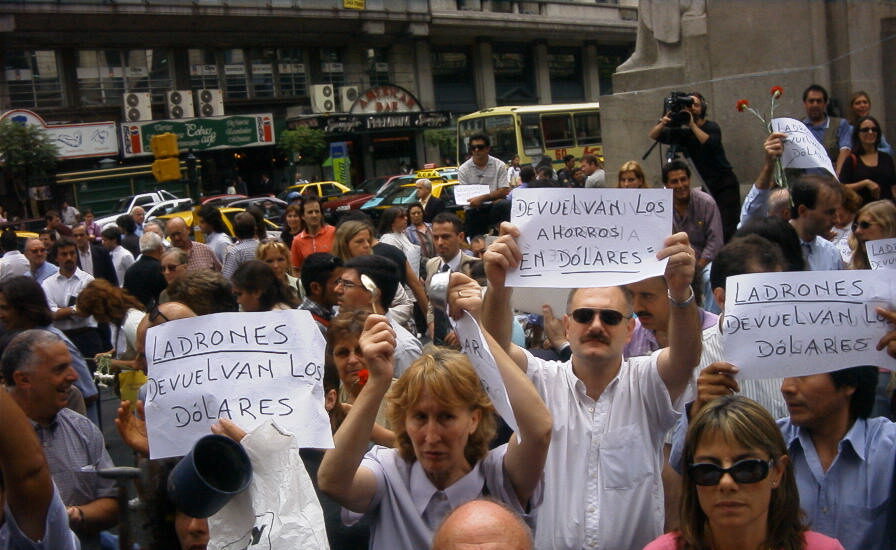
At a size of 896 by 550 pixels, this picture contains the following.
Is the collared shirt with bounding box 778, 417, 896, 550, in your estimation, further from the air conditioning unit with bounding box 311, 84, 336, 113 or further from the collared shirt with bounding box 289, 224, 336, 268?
the air conditioning unit with bounding box 311, 84, 336, 113

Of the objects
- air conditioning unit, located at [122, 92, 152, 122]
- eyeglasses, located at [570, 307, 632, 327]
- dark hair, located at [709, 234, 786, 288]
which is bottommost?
eyeglasses, located at [570, 307, 632, 327]

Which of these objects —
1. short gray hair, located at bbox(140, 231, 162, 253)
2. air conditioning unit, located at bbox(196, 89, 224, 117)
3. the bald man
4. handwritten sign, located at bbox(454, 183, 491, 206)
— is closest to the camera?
the bald man

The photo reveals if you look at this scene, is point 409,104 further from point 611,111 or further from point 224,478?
point 224,478

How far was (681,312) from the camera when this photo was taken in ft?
10.1

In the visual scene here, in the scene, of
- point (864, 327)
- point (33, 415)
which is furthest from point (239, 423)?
point (864, 327)

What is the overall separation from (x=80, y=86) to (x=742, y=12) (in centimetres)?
3055

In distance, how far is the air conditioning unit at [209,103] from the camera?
123 feet

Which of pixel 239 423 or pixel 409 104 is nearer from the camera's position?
pixel 239 423

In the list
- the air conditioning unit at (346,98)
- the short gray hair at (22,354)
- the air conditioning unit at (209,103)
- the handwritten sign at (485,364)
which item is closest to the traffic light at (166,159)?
the short gray hair at (22,354)

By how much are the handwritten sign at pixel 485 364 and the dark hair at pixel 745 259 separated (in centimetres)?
136

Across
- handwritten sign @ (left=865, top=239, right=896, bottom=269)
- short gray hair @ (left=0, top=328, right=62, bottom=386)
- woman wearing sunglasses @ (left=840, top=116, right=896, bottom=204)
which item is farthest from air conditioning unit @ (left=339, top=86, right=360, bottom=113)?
handwritten sign @ (left=865, top=239, right=896, bottom=269)

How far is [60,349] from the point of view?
3945 mm

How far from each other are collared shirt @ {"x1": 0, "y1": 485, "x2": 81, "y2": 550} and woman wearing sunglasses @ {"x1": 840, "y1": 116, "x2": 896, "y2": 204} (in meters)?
6.36

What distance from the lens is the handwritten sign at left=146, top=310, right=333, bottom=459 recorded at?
2.98 meters
